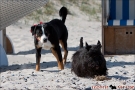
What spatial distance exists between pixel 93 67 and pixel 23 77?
44.5 inches

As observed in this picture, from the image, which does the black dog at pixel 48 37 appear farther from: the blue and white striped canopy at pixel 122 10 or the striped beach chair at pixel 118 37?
the blue and white striped canopy at pixel 122 10

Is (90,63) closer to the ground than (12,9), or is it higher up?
closer to the ground

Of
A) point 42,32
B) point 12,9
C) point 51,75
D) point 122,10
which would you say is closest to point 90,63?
point 51,75

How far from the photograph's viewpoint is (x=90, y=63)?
620 centimetres

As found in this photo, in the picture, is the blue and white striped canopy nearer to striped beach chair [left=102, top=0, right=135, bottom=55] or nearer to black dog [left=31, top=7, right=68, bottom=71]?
striped beach chair [left=102, top=0, right=135, bottom=55]

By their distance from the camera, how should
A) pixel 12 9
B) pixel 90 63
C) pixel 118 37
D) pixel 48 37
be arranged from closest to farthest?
1. pixel 90 63
2. pixel 48 37
3. pixel 12 9
4. pixel 118 37

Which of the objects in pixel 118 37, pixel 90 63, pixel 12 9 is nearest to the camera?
pixel 90 63

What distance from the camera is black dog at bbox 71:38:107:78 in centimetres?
621

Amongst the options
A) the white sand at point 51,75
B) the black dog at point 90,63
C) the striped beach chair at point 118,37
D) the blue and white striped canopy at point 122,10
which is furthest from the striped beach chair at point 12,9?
the blue and white striped canopy at point 122,10

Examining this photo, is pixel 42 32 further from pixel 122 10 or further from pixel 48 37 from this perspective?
pixel 122 10

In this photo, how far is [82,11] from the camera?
17891 mm

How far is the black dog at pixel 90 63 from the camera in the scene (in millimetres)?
6211

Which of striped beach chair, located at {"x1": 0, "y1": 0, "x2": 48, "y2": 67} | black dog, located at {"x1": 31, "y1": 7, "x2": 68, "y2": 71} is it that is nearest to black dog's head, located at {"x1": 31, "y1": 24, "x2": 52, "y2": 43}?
black dog, located at {"x1": 31, "y1": 7, "x2": 68, "y2": 71}

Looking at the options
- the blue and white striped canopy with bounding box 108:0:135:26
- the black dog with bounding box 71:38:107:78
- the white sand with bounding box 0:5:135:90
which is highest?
the blue and white striped canopy with bounding box 108:0:135:26
